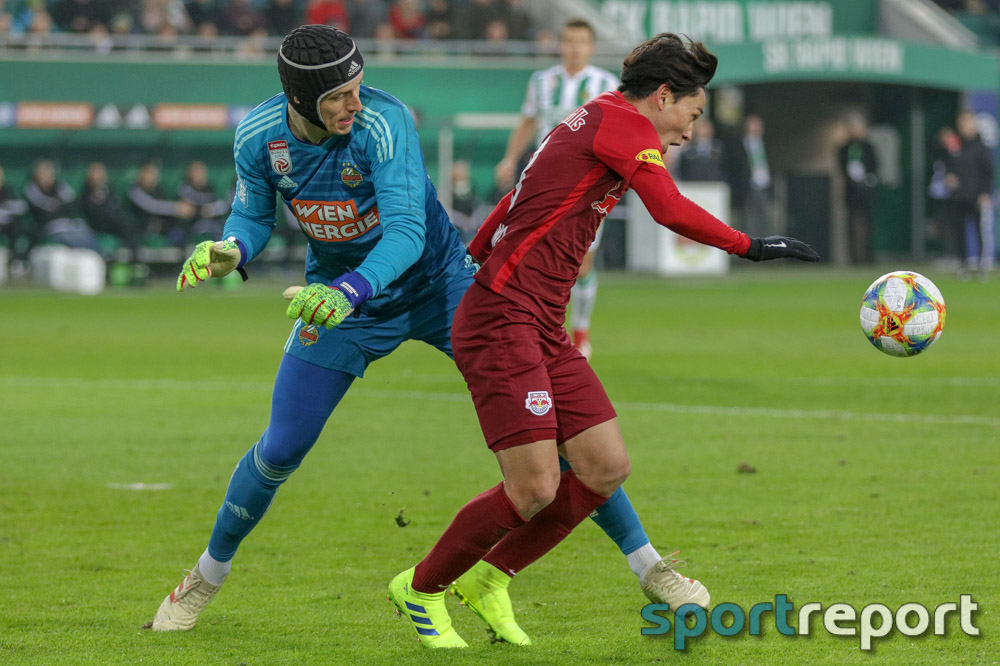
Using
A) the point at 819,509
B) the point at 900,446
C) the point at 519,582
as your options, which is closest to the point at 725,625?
the point at 519,582

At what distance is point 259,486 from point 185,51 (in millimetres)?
23556

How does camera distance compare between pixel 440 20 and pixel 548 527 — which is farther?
pixel 440 20

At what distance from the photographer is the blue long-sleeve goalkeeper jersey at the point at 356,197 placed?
4668 millimetres

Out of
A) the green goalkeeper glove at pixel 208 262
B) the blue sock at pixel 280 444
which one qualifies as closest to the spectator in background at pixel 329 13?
the blue sock at pixel 280 444

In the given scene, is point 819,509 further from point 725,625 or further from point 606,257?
point 606,257

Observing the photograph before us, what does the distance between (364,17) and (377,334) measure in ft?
79.1

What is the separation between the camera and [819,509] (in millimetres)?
6707

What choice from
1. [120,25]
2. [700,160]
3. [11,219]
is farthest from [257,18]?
[700,160]

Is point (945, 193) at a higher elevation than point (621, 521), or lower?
lower

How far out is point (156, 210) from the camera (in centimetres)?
2564

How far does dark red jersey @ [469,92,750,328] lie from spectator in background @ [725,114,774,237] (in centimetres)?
2539

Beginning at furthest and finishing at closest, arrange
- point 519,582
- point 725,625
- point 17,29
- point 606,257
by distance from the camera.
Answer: point 606,257 → point 17,29 → point 519,582 → point 725,625

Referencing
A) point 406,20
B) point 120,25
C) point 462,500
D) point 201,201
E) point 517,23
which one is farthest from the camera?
point 517,23

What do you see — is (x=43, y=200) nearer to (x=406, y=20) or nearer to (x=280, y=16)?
(x=280, y=16)
